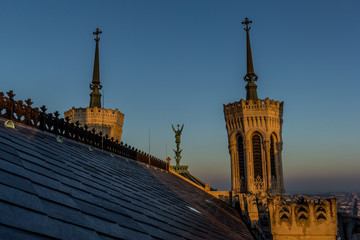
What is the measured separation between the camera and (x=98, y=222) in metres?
4.68

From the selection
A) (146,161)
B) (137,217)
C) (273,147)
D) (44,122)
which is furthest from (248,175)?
(137,217)

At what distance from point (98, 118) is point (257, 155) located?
19.5 metres

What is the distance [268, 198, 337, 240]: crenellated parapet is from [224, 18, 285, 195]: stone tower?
96.7 feet

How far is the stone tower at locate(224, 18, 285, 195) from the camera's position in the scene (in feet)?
133

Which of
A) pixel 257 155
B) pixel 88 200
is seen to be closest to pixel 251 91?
pixel 257 155

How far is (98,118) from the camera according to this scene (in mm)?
42938

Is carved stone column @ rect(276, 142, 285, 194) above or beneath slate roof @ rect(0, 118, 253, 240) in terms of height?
above

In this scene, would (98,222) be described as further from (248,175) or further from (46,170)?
(248,175)

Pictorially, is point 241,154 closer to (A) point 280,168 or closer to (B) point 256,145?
(B) point 256,145

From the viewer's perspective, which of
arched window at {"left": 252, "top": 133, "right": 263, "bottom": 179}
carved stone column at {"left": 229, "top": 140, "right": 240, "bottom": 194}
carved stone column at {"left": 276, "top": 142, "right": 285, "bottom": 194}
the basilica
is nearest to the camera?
the basilica

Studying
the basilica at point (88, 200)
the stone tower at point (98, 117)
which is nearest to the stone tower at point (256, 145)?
the stone tower at point (98, 117)

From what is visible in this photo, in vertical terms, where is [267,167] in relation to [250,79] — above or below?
below

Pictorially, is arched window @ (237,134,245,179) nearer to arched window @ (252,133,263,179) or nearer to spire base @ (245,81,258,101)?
arched window @ (252,133,263,179)

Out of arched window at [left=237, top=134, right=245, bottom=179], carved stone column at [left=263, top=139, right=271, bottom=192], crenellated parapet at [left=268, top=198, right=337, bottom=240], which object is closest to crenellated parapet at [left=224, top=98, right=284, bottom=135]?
arched window at [left=237, top=134, right=245, bottom=179]
